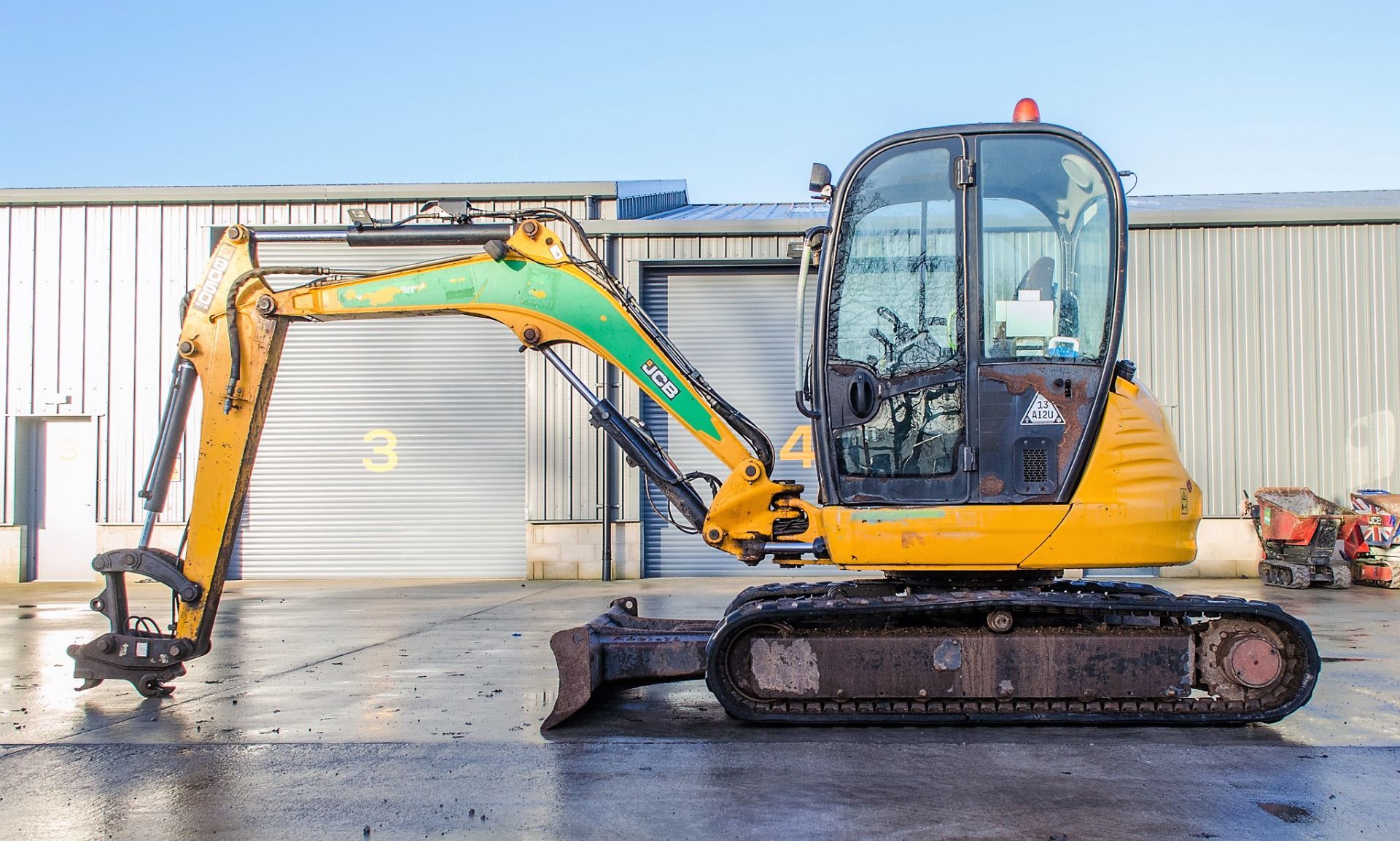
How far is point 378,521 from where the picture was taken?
17.0 meters

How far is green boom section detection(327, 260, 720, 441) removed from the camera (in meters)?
6.70

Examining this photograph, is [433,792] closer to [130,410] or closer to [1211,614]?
[1211,614]

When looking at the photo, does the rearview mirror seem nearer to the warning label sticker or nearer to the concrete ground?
the warning label sticker

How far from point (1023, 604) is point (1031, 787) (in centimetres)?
114

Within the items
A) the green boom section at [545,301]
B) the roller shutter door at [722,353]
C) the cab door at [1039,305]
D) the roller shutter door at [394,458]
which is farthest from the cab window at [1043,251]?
the roller shutter door at [394,458]

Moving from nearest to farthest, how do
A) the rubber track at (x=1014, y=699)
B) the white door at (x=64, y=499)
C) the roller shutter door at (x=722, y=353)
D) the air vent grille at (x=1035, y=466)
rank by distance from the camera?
the rubber track at (x=1014, y=699)
the air vent grille at (x=1035, y=466)
the roller shutter door at (x=722, y=353)
the white door at (x=64, y=499)

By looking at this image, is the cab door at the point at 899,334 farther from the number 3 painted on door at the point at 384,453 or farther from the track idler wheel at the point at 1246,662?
the number 3 painted on door at the point at 384,453

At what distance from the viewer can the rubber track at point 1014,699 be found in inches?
217

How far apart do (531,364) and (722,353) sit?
298 cm

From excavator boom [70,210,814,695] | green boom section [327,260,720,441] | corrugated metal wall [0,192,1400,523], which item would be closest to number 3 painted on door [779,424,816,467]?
corrugated metal wall [0,192,1400,523]

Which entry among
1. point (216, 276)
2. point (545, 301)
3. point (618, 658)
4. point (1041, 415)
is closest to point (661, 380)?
point (545, 301)

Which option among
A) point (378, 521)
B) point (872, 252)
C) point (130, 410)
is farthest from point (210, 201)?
point (872, 252)

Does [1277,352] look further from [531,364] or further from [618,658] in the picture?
[618,658]

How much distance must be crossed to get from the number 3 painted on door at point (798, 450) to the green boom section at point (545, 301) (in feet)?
31.1
